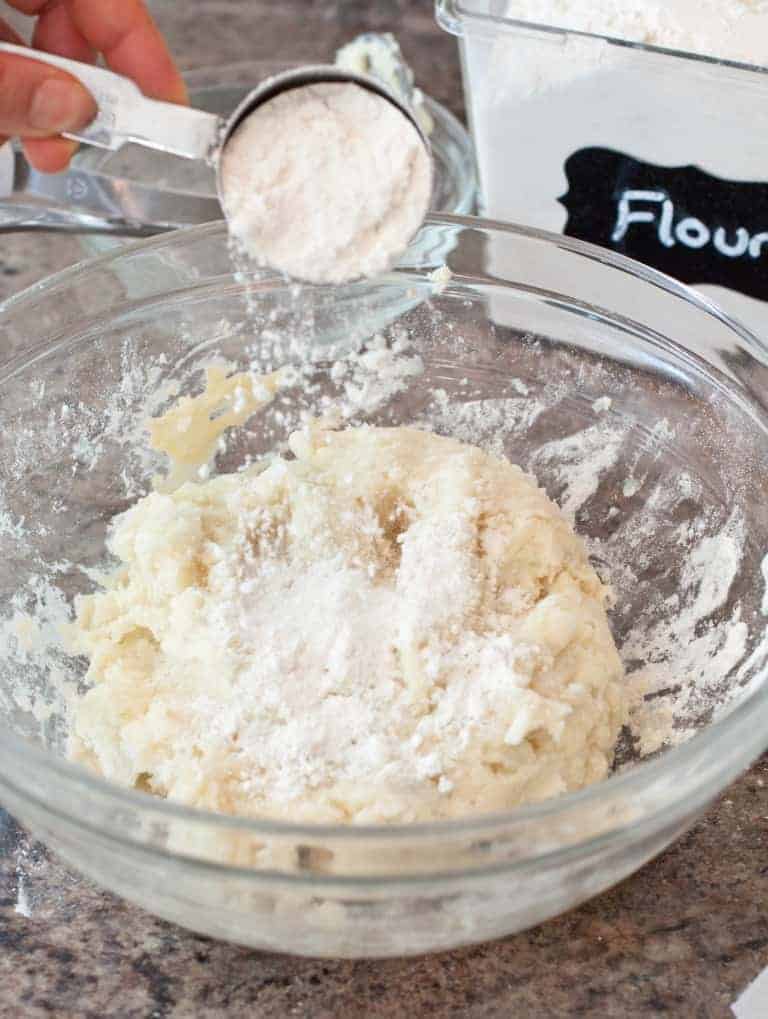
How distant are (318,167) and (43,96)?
30 centimetres

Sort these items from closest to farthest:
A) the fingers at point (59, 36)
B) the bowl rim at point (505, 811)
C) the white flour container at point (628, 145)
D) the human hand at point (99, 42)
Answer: the bowl rim at point (505, 811) < the white flour container at point (628, 145) < the human hand at point (99, 42) < the fingers at point (59, 36)

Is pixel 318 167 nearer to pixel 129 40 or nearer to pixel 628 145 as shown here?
pixel 628 145

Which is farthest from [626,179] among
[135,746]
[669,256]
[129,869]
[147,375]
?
[129,869]

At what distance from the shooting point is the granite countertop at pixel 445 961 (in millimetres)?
1068

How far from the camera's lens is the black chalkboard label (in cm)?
152

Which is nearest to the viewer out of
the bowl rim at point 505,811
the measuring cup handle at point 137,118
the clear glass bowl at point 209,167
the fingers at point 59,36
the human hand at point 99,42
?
the bowl rim at point 505,811

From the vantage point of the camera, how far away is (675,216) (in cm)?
157

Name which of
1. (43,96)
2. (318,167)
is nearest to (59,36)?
(43,96)

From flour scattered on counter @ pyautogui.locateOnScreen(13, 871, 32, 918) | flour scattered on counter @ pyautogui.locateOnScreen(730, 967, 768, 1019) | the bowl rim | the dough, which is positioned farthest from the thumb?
flour scattered on counter @ pyautogui.locateOnScreen(730, 967, 768, 1019)

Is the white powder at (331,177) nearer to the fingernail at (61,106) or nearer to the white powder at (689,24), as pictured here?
the fingernail at (61,106)

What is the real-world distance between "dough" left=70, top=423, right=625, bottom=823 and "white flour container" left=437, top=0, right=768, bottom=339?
1.50ft

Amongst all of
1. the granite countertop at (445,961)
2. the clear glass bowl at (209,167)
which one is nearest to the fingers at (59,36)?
the clear glass bowl at (209,167)

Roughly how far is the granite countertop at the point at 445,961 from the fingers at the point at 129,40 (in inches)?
41.6

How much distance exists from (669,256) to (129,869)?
3.57 feet
